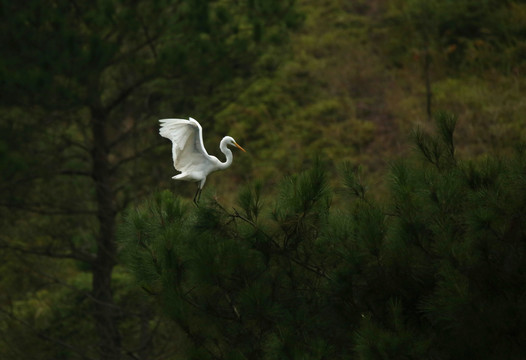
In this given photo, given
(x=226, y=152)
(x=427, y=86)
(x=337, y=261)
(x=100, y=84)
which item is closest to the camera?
(x=337, y=261)

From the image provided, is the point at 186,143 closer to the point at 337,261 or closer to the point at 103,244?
the point at 337,261

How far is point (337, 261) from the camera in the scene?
171 inches

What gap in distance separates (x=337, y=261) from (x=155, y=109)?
6.51 m

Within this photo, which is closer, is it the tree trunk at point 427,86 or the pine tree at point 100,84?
the pine tree at point 100,84

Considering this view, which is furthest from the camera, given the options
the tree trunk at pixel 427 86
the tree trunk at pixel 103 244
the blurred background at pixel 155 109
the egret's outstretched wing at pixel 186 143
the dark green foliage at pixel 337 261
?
the tree trunk at pixel 427 86

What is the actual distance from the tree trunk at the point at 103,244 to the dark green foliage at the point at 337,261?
486 centimetres

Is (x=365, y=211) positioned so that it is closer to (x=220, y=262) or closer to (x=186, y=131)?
(x=220, y=262)

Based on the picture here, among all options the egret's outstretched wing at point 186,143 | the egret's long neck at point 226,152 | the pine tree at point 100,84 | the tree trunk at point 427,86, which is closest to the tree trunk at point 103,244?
the pine tree at point 100,84

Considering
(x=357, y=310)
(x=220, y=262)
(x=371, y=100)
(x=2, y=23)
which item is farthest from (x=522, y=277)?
(x=371, y=100)

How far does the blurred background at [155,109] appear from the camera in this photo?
8.84m

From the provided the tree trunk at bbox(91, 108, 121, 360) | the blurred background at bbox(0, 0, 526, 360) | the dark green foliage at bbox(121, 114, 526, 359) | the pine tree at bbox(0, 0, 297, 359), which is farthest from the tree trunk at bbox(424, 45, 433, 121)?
the dark green foliage at bbox(121, 114, 526, 359)

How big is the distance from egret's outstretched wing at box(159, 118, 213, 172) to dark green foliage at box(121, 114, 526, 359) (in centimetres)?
46

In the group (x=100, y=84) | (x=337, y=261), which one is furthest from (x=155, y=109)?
(x=337, y=261)

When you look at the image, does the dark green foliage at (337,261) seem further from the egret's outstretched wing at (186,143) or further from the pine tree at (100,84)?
the pine tree at (100,84)
